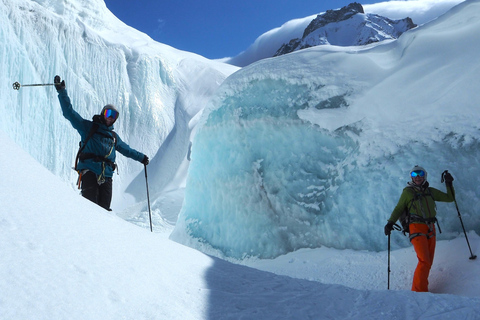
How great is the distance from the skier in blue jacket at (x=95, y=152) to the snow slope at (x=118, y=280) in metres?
1.51

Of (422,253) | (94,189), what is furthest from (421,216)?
(94,189)

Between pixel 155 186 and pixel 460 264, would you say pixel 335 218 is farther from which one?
pixel 155 186

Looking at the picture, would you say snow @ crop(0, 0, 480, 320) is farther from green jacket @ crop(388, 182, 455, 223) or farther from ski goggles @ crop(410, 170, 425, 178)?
ski goggles @ crop(410, 170, 425, 178)

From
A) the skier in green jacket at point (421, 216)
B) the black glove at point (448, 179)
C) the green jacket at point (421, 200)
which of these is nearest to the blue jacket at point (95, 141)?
the skier in green jacket at point (421, 216)

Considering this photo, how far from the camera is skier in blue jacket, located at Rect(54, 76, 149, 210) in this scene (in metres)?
3.72

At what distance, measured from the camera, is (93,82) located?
16.2 m

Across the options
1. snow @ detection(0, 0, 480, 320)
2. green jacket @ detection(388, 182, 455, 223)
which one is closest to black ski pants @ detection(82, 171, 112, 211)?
snow @ detection(0, 0, 480, 320)

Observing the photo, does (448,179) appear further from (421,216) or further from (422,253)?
(422,253)

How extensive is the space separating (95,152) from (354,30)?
Result: 70290 millimetres

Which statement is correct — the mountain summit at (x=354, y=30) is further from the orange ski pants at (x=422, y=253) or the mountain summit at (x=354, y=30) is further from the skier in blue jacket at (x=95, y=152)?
the skier in blue jacket at (x=95, y=152)

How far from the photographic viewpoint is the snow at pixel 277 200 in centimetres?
151

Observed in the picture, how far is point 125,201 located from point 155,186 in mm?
1354

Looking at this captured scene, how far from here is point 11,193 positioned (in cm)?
164

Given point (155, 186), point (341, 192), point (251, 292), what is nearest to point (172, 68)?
point (155, 186)
